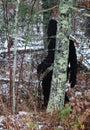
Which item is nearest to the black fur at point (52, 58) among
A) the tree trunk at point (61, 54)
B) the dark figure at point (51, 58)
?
the dark figure at point (51, 58)

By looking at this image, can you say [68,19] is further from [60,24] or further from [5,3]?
[5,3]

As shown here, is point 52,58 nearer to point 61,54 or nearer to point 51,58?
point 51,58

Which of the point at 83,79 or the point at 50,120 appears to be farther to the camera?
the point at 83,79

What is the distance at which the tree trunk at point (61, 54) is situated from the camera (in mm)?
7539

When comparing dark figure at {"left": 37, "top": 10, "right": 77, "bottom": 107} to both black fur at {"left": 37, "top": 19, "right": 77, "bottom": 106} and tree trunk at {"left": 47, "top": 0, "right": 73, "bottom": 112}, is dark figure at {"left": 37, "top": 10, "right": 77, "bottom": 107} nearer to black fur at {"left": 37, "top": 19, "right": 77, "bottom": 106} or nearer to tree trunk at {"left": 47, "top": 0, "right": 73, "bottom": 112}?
black fur at {"left": 37, "top": 19, "right": 77, "bottom": 106}

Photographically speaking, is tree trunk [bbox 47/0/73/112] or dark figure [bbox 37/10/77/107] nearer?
tree trunk [bbox 47/0/73/112]

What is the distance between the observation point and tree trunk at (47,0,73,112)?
7539mm

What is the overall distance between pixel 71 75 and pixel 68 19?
183 cm

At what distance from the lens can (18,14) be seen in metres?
8.98

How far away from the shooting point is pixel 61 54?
7.71 metres

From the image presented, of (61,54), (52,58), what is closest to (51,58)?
(52,58)

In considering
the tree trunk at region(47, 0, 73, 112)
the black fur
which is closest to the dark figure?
the black fur

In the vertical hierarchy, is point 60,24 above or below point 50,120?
above

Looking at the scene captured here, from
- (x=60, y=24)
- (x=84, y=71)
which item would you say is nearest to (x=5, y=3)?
(x=60, y=24)
